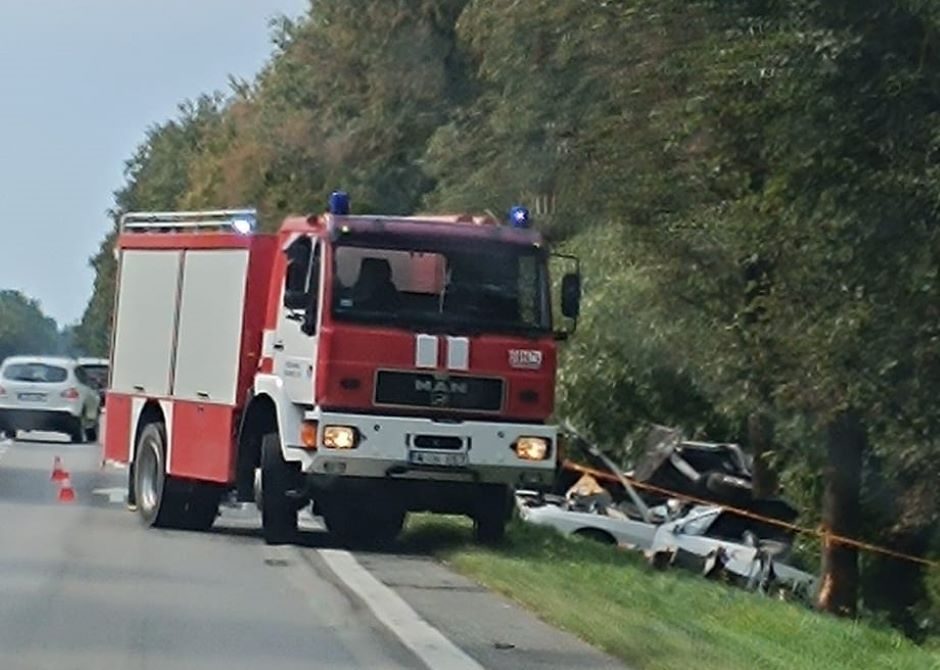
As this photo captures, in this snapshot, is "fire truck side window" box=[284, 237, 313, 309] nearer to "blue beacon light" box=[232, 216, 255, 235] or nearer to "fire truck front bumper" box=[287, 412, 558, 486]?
"fire truck front bumper" box=[287, 412, 558, 486]

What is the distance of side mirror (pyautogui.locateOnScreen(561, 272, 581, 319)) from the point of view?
1917 cm

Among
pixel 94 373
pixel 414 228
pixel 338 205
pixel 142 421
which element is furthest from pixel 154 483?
pixel 94 373

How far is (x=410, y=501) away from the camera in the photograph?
18.9 meters

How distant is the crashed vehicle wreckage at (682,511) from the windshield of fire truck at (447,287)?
3656 mm

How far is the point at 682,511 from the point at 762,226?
10745mm

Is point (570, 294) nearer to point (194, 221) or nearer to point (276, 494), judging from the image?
point (276, 494)

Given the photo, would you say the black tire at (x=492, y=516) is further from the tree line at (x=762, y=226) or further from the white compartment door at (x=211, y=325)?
the tree line at (x=762, y=226)

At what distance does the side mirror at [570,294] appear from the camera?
755 inches

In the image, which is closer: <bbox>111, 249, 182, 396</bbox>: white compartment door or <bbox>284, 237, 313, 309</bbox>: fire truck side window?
<bbox>284, 237, 313, 309</bbox>: fire truck side window

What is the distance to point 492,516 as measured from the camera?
19.4 meters

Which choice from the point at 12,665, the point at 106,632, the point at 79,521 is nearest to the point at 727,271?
the point at 79,521

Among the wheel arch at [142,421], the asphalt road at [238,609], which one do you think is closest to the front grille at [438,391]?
the asphalt road at [238,609]

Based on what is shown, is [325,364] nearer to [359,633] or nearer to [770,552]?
[359,633]

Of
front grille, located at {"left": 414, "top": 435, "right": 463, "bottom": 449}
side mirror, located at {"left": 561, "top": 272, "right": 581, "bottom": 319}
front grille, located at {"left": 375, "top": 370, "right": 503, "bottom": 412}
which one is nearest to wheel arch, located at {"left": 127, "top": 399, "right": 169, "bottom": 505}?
front grille, located at {"left": 375, "top": 370, "right": 503, "bottom": 412}
